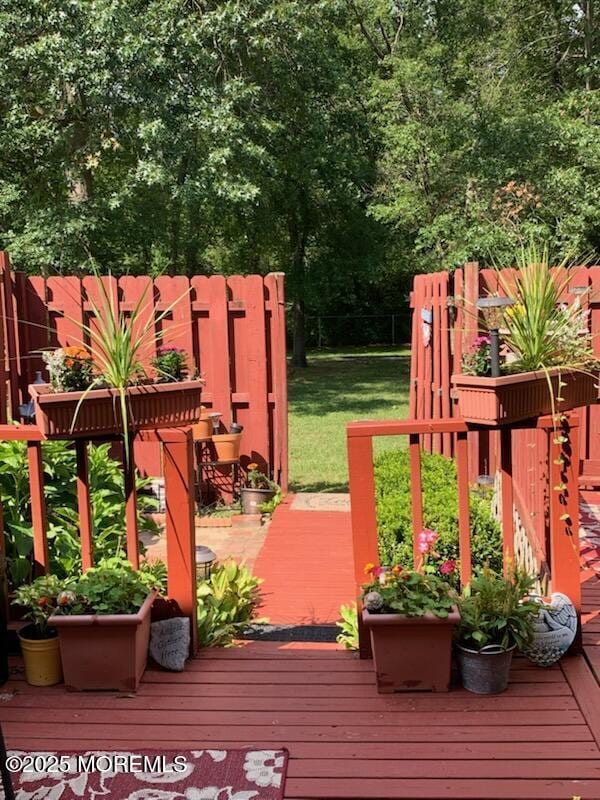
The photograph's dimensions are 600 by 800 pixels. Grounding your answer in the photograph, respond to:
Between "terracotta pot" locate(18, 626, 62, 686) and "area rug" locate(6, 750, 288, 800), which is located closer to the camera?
"area rug" locate(6, 750, 288, 800)

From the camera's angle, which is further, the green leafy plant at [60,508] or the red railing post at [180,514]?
the green leafy plant at [60,508]

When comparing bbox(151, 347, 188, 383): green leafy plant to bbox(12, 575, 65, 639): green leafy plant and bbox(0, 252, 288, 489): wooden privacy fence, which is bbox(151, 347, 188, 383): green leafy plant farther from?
bbox(0, 252, 288, 489): wooden privacy fence

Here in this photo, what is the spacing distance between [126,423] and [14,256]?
846 centimetres

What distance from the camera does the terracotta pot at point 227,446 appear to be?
609 cm

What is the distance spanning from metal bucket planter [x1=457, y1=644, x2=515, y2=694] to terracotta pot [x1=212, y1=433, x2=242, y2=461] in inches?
149

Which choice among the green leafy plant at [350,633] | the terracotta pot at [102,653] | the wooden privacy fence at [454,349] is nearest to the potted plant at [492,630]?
the green leafy plant at [350,633]

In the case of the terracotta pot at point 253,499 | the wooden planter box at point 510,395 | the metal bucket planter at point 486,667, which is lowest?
the terracotta pot at point 253,499

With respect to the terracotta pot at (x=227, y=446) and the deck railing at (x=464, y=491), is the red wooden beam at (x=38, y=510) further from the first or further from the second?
the terracotta pot at (x=227, y=446)

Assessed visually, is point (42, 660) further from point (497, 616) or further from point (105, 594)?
point (497, 616)

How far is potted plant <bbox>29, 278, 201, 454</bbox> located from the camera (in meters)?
2.55

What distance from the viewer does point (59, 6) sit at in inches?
356

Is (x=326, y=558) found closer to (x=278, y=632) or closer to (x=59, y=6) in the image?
(x=278, y=632)

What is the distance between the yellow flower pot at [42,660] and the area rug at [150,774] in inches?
16.3

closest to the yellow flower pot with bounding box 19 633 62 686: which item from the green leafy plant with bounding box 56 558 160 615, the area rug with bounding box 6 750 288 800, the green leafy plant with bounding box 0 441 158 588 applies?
the green leafy plant with bounding box 56 558 160 615
